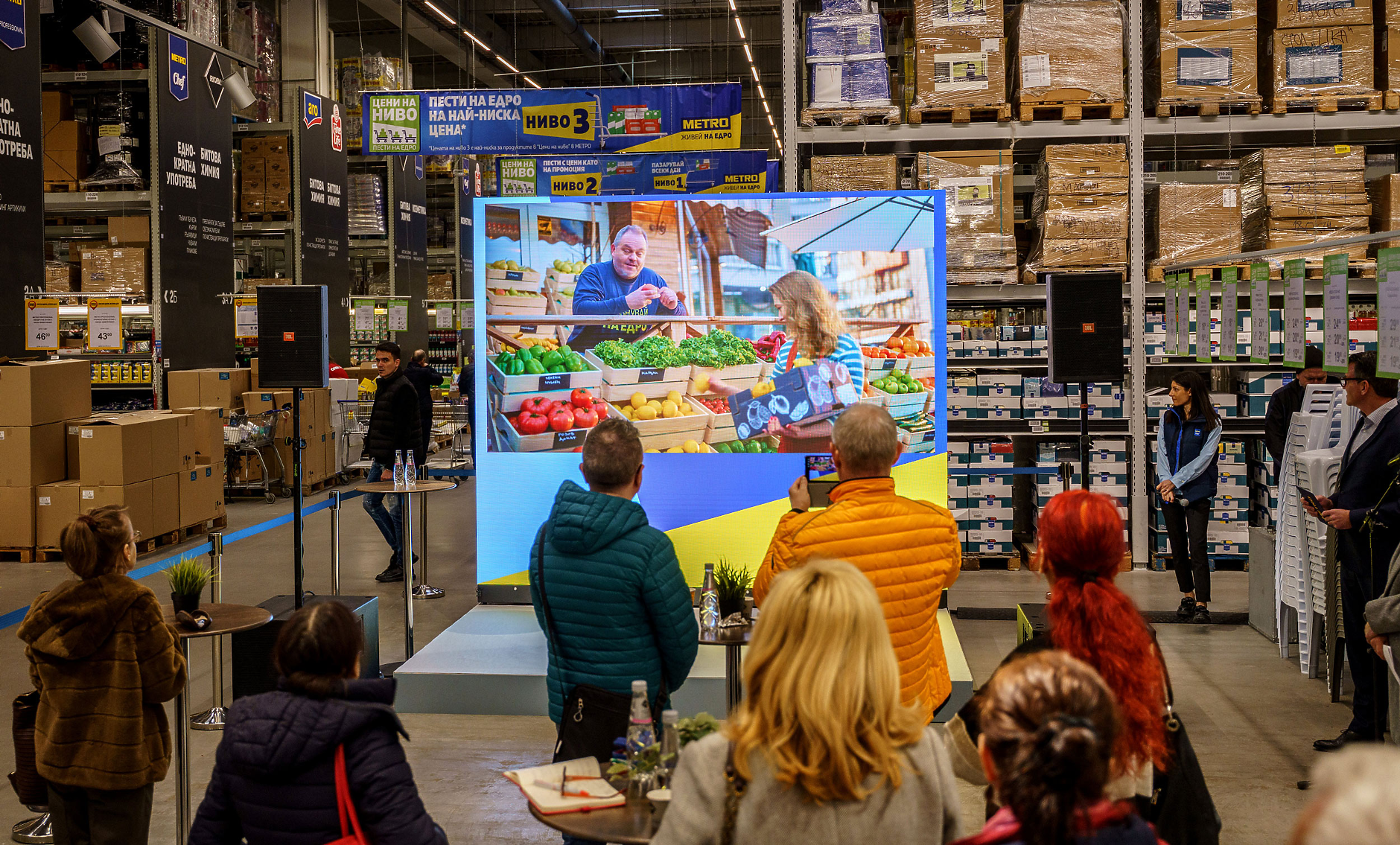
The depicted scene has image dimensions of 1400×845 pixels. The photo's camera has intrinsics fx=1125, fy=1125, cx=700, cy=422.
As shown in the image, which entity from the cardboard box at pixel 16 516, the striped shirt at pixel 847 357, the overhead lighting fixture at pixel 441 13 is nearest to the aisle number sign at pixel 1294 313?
the striped shirt at pixel 847 357

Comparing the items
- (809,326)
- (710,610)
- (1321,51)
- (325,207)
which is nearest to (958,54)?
(1321,51)

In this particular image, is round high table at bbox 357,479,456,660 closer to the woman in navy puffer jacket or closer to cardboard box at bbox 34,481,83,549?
cardboard box at bbox 34,481,83,549

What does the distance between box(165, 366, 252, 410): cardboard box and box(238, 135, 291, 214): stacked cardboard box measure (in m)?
3.03

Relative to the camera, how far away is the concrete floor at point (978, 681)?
179 inches

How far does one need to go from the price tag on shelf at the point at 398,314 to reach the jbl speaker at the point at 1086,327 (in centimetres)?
1288

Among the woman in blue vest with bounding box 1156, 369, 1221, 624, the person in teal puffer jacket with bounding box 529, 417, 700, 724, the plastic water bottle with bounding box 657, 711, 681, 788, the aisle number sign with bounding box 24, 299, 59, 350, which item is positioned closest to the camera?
the plastic water bottle with bounding box 657, 711, 681, 788

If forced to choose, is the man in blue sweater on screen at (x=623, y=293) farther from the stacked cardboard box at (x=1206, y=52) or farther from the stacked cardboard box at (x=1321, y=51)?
the stacked cardboard box at (x=1321, y=51)

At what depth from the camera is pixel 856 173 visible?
852 centimetres

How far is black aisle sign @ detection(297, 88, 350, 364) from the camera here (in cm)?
1393

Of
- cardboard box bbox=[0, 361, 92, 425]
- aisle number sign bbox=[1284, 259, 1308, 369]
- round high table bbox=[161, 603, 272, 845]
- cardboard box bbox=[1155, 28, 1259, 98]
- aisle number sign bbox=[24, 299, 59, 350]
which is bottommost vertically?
round high table bbox=[161, 603, 272, 845]

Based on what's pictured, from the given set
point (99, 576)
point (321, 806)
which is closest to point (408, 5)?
point (99, 576)

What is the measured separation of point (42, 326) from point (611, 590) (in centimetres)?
994

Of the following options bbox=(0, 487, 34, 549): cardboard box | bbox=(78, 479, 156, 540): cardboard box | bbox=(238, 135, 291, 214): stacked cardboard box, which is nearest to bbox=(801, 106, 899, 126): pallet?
bbox=(78, 479, 156, 540): cardboard box

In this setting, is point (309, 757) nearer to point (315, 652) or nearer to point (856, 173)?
point (315, 652)
